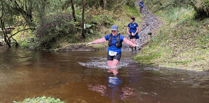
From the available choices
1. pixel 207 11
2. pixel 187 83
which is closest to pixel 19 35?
pixel 207 11

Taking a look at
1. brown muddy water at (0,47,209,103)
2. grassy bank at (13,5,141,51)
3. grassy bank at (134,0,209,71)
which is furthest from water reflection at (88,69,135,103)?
grassy bank at (13,5,141,51)

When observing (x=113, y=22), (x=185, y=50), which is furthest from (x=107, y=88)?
(x=113, y=22)

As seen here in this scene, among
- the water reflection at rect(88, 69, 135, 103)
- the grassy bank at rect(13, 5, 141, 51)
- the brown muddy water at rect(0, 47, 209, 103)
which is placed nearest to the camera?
the brown muddy water at rect(0, 47, 209, 103)

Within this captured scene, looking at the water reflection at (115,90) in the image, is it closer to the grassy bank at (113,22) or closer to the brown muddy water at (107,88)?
the brown muddy water at (107,88)

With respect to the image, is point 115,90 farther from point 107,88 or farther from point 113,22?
point 113,22

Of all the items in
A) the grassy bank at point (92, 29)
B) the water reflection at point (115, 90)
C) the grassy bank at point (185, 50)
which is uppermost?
the grassy bank at point (92, 29)

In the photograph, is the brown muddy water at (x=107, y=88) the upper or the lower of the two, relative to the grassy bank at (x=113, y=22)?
Answer: lower

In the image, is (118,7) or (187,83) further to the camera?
(118,7)

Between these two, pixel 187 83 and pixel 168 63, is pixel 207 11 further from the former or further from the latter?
pixel 187 83

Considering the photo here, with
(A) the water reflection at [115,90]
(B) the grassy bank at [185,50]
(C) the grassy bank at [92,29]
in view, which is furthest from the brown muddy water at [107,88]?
(C) the grassy bank at [92,29]

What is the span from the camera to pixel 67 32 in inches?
564

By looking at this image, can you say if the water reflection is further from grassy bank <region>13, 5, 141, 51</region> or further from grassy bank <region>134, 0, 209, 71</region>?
grassy bank <region>13, 5, 141, 51</region>

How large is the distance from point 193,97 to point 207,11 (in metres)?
8.72

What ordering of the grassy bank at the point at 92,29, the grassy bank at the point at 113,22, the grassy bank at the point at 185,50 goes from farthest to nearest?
the grassy bank at the point at 113,22 → the grassy bank at the point at 92,29 → the grassy bank at the point at 185,50
